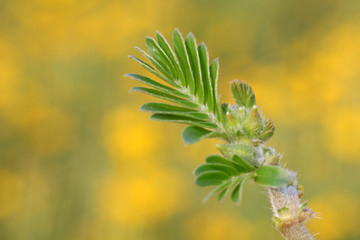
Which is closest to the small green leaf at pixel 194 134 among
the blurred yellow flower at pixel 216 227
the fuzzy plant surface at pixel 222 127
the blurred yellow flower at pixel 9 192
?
the fuzzy plant surface at pixel 222 127

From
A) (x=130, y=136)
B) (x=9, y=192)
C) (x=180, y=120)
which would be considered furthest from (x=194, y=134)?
(x=9, y=192)

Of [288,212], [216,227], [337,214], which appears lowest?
[288,212]

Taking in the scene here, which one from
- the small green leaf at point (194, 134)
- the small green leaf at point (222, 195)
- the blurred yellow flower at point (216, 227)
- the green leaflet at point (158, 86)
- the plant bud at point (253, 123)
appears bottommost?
the small green leaf at point (222, 195)

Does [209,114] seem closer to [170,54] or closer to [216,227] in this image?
[170,54]

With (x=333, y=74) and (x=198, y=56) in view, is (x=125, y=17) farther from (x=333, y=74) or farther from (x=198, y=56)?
(x=198, y=56)

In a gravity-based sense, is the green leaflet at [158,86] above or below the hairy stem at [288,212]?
above

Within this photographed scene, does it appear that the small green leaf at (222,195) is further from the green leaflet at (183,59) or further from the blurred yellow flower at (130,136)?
the blurred yellow flower at (130,136)

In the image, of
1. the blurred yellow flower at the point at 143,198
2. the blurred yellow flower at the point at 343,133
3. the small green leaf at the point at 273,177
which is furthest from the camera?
the blurred yellow flower at the point at 343,133
